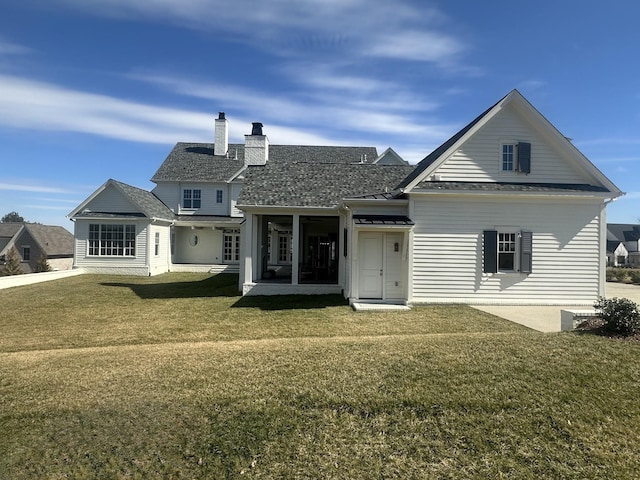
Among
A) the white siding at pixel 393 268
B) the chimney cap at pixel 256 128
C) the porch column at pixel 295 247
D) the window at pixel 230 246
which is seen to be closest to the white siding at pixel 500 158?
the white siding at pixel 393 268

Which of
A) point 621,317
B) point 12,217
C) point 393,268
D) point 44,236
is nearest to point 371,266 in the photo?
point 393,268

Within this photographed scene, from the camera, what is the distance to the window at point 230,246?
91.1 ft

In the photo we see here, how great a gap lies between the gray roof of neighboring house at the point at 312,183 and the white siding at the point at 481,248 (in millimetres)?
3324

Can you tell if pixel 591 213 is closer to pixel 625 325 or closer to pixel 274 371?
pixel 625 325

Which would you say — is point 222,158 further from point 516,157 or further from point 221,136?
point 516,157

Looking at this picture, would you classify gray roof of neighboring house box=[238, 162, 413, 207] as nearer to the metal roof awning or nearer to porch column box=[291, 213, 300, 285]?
porch column box=[291, 213, 300, 285]

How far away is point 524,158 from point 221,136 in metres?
24.5

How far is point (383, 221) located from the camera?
12742mm

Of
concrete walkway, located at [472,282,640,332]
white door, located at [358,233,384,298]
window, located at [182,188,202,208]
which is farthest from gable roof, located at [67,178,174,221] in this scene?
concrete walkway, located at [472,282,640,332]

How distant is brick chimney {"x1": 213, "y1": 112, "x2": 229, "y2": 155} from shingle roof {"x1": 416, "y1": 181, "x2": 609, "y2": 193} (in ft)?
73.3

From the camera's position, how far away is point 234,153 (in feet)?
105

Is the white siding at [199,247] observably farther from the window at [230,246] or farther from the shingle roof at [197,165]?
the shingle roof at [197,165]

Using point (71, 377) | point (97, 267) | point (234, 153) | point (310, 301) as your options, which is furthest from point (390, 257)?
point (234, 153)

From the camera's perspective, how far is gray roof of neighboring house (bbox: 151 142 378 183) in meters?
29.0
